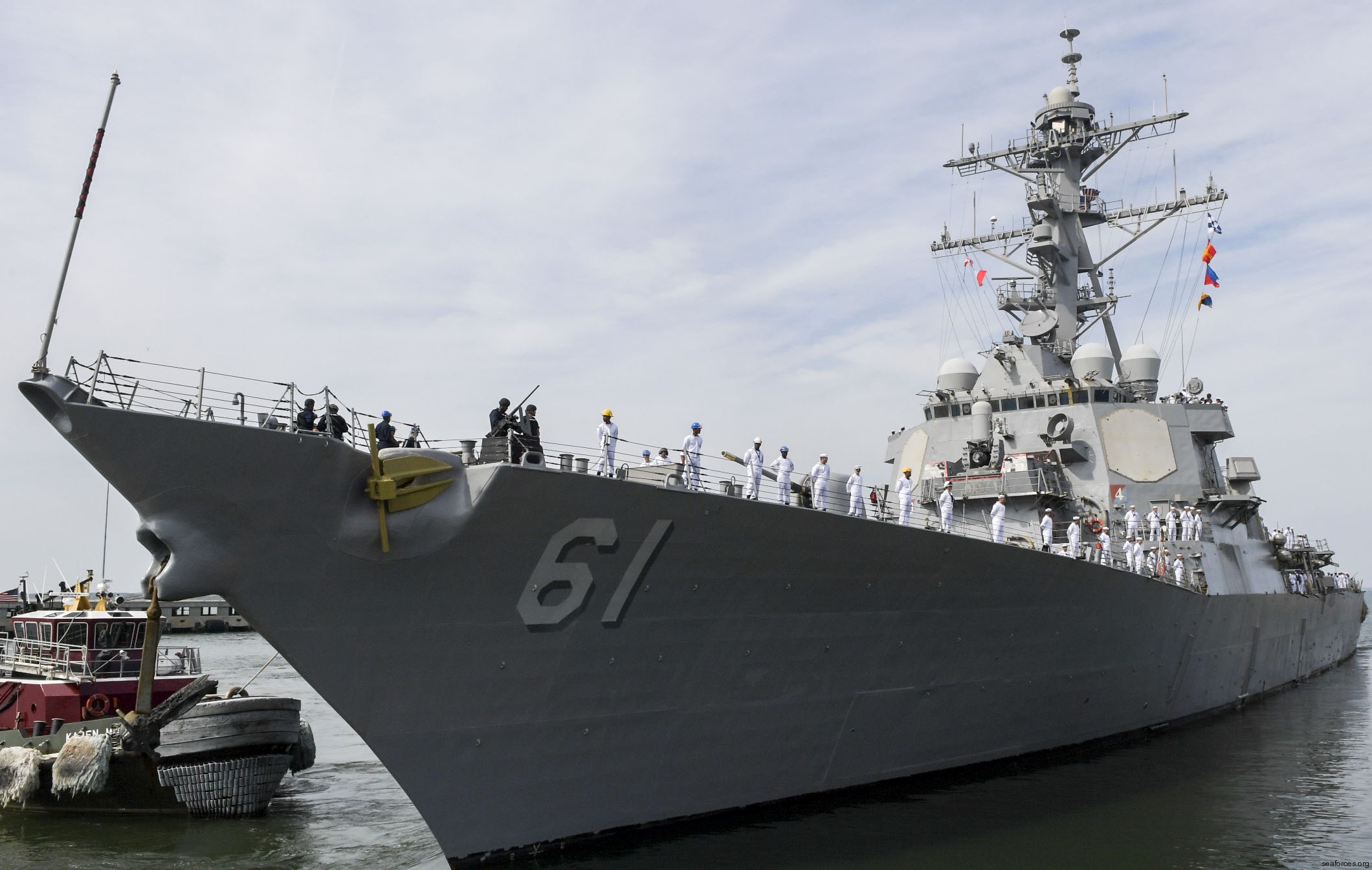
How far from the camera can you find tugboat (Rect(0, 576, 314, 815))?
492 inches

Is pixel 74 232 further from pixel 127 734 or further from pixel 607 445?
pixel 127 734

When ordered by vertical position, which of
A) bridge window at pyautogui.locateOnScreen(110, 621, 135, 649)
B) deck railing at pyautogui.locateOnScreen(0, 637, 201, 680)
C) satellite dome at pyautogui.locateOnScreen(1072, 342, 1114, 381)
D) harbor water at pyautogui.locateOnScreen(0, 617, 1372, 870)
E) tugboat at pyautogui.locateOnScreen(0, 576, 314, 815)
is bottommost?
harbor water at pyautogui.locateOnScreen(0, 617, 1372, 870)

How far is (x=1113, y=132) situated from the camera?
840 inches

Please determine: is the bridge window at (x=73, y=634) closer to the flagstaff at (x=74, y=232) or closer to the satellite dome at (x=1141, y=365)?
the flagstaff at (x=74, y=232)

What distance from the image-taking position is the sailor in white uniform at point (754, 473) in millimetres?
10242

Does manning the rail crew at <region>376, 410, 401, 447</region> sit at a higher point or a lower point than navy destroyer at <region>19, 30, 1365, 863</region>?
higher

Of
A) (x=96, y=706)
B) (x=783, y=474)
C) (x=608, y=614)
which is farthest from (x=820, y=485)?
(x=96, y=706)

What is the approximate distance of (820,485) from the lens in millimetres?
11211

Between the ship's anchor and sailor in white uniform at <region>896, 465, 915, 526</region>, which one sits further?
sailor in white uniform at <region>896, 465, 915, 526</region>

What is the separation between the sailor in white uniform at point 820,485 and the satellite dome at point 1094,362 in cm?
870

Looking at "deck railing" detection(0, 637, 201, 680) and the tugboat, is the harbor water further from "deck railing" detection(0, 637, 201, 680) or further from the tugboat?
"deck railing" detection(0, 637, 201, 680)

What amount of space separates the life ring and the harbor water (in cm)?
134

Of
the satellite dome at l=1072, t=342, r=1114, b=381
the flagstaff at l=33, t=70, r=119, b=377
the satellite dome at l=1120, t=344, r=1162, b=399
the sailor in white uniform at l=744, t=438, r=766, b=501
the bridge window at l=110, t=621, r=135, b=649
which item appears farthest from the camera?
the satellite dome at l=1120, t=344, r=1162, b=399

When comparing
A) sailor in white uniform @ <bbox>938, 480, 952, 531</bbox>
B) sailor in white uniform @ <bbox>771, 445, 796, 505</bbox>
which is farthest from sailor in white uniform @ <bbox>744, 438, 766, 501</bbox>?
sailor in white uniform @ <bbox>938, 480, 952, 531</bbox>
